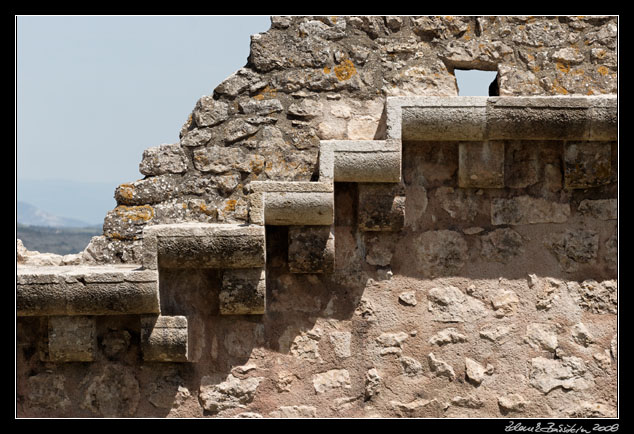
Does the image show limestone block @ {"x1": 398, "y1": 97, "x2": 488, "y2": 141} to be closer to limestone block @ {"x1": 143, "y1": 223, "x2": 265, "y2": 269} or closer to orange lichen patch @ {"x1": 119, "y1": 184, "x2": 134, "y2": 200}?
limestone block @ {"x1": 143, "y1": 223, "x2": 265, "y2": 269}

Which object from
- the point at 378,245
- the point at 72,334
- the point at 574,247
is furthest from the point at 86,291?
the point at 574,247

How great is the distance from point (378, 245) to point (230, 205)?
2.72 ft

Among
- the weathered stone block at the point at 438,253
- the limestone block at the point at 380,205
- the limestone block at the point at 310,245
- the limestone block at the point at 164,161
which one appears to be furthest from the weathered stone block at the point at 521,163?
the limestone block at the point at 164,161

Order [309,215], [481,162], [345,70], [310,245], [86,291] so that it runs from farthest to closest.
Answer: [345,70] → [481,162] → [310,245] → [309,215] → [86,291]

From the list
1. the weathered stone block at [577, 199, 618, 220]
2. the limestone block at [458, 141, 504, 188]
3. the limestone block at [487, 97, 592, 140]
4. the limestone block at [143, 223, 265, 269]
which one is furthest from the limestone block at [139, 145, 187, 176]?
the weathered stone block at [577, 199, 618, 220]

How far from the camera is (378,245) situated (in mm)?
5113

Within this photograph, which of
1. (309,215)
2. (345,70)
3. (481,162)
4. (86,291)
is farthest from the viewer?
(345,70)

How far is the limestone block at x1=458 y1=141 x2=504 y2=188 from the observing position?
16.6ft

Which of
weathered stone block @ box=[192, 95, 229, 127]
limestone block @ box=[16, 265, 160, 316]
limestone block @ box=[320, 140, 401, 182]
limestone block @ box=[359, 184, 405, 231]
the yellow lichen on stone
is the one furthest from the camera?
the yellow lichen on stone

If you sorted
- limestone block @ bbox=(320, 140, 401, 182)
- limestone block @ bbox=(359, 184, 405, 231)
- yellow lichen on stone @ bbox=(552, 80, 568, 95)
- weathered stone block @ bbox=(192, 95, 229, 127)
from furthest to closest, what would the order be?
1. yellow lichen on stone @ bbox=(552, 80, 568, 95)
2. weathered stone block @ bbox=(192, 95, 229, 127)
3. limestone block @ bbox=(359, 184, 405, 231)
4. limestone block @ bbox=(320, 140, 401, 182)

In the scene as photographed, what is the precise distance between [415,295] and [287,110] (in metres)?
1.22

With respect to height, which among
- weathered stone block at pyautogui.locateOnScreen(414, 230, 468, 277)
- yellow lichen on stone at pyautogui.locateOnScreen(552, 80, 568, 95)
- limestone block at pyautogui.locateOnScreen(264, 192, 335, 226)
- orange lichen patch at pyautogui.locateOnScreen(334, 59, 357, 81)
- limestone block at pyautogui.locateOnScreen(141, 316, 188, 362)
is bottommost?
limestone block at pyautogui.locateOnScreen(141, 316, 188, 362)

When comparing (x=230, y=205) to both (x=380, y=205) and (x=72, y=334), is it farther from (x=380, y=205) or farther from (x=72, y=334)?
(x=72, y=334)

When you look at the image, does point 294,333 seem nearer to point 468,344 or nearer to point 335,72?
point 468,344
